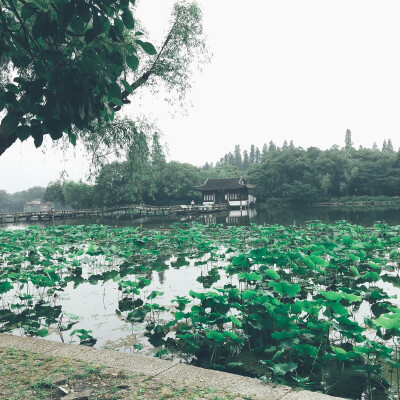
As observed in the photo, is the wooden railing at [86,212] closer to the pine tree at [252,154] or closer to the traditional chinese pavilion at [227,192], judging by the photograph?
the traditional chinese pavilion at [227,192]

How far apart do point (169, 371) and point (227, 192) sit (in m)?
38.0

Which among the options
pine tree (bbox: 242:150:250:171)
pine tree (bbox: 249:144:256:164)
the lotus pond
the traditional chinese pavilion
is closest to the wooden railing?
the traditional chinese pavilion

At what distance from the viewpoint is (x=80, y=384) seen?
2457 mm

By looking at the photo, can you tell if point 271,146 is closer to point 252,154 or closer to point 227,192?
point 252,154

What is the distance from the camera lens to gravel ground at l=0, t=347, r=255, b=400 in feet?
7.42

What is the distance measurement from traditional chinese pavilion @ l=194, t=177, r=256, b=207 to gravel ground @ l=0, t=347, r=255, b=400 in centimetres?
3704

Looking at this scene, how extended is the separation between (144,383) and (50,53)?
2105 mm

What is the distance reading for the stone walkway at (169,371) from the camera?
230cm

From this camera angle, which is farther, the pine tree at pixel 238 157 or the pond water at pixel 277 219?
the pine tree at pixel 238 157

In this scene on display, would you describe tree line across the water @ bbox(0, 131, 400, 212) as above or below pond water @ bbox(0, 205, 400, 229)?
above

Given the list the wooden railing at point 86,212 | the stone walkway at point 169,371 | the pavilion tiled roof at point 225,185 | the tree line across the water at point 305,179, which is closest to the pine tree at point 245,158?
the tree line across the water at point 305,179

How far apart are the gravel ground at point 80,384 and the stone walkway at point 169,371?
0.08 meters

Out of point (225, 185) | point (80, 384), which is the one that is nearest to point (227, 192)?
point (225, 185)

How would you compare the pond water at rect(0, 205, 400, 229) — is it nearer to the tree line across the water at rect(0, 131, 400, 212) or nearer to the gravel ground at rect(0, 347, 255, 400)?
the tree line across the water at rect(0, 131, 400, 212)
